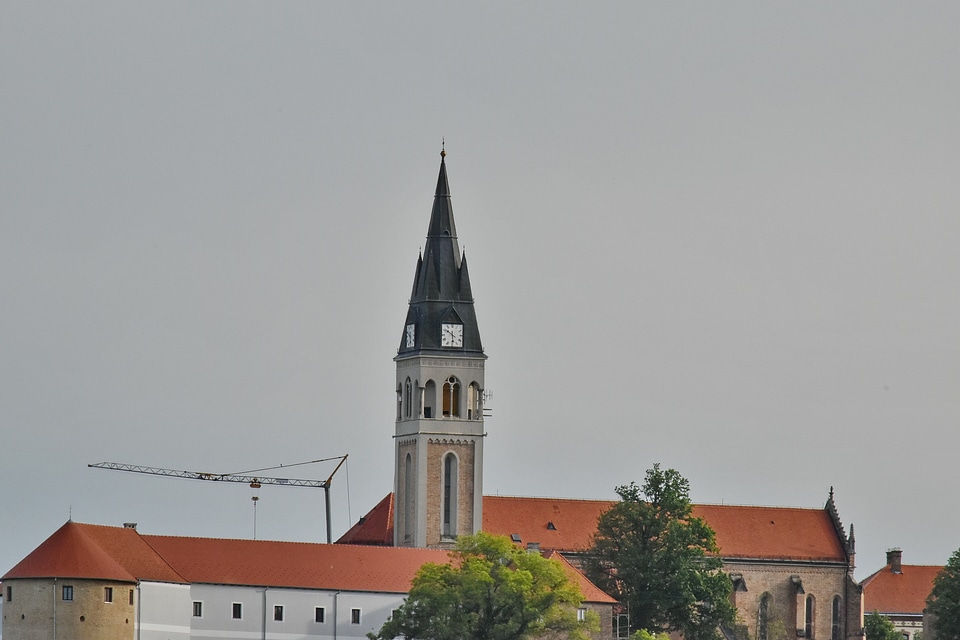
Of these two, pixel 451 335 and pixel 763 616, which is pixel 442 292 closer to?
pixel 451 335

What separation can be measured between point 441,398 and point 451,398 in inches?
26.0

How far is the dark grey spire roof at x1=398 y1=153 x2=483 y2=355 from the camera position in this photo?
13850 centimetres

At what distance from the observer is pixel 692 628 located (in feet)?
420

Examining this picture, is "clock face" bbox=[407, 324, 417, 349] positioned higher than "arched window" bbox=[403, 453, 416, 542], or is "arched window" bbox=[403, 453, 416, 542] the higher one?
"clock face" bbox=[407, 324, 417, 349]

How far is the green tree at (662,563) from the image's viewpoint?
128 meters

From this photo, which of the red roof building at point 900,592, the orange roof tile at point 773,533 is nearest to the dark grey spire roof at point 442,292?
the orange roof tile at point 773,533

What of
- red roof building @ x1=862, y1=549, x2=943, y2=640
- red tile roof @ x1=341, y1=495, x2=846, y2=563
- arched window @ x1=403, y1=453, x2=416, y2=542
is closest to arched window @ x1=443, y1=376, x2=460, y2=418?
arched window @ x1=403, y1=453, x2=416, y2=542

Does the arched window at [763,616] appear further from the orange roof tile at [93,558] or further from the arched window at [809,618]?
the orange roof tile at [93,558]

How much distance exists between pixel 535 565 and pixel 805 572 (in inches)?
1464

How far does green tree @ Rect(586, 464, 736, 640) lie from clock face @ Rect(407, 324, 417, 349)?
14.9 meters

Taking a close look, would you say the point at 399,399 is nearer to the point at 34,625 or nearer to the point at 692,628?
the point at 692,628

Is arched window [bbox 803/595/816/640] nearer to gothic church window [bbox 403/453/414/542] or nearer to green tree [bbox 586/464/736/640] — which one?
green tree [bbox 586/464/736/640]

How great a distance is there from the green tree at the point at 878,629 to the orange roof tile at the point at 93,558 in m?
53.3

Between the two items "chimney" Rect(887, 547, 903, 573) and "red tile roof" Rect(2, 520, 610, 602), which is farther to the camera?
"chimney" Rect(887, 547, 903, 573)
